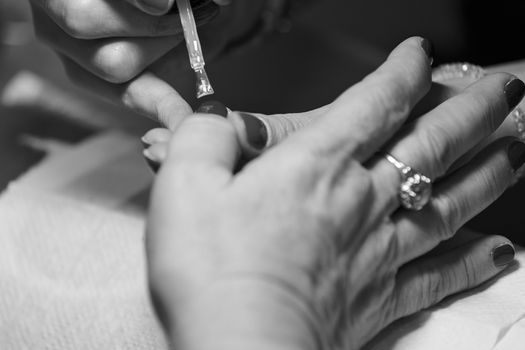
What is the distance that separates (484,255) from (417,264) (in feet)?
0.25

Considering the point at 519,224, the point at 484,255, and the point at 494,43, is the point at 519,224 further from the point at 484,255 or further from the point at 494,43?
the point at 494,43

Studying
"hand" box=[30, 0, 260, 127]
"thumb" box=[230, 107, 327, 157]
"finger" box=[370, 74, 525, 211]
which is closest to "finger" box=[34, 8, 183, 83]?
"hand" box=[30, 0, 260, 127]

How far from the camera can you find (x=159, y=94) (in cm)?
76

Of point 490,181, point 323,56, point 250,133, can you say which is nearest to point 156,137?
point 250,133

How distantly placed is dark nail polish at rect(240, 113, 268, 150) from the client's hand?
1cm

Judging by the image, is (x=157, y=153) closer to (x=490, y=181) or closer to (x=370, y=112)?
(x=370, y=112)

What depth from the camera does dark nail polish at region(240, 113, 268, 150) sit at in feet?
1.87

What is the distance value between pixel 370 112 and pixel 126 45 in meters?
0.34

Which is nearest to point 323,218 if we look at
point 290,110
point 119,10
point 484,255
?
point 484,255

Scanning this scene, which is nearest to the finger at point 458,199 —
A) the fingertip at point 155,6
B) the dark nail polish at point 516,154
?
the dark nail polish at point 516,154

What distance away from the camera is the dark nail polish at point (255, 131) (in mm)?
569

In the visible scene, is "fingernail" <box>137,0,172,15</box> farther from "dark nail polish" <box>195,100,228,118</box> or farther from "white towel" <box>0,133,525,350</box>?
"white towel" <box>0,133,525,350</box>

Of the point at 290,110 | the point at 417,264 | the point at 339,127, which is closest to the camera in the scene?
the point at 339,127

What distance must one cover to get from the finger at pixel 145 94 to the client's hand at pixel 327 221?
17 cm
